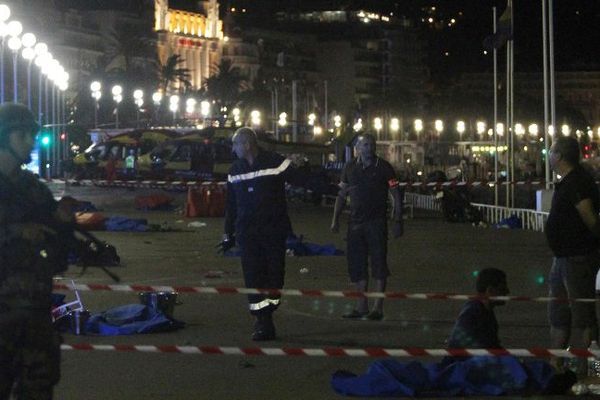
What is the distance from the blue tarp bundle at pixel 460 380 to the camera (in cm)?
1008

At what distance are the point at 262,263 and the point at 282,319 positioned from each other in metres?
1.69

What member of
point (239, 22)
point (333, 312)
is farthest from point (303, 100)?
point (333, 312)

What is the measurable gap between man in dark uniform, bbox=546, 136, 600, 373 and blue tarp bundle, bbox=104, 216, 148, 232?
1814 cm

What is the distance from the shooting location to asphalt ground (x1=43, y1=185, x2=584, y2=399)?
35.5 ft

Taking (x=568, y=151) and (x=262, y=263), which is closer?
(x=568, y=151)

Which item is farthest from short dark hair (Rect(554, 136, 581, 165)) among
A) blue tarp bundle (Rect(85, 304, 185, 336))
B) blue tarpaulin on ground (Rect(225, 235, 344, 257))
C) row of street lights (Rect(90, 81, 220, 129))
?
row of street lights (Rect(90, 81, 220, 129))

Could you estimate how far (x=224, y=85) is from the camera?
145 meters

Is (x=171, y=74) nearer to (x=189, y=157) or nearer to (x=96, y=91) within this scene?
(x=96, y=91)

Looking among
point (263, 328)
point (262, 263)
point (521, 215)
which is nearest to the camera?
point (263, 328)

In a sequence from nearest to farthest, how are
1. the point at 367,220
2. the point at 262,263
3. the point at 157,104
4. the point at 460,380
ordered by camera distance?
the point at 460,380 → the point at 262,263 → the point at 367,220 → the point at 157,104

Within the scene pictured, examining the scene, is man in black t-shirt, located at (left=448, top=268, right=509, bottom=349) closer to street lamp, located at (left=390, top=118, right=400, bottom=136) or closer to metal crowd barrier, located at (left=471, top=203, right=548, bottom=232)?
metal crowd barrier, located at (left=471, top=203, right=548, bottom=232)

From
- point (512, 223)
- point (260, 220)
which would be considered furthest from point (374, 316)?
point (512, 223)

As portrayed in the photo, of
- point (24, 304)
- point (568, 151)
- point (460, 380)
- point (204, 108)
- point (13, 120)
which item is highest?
point (204, 108)

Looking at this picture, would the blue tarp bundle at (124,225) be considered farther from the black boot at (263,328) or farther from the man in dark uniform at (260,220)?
the black boot at (263,328)
